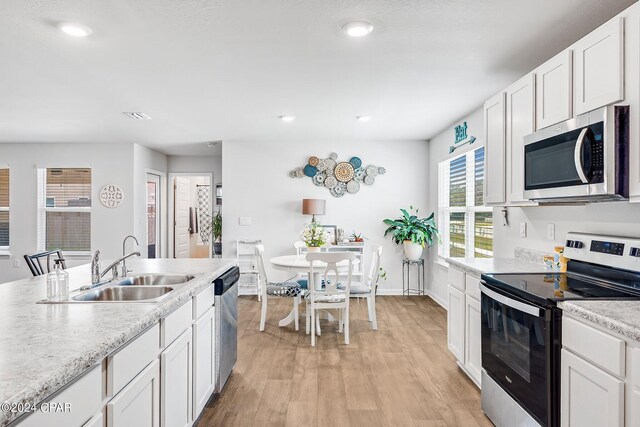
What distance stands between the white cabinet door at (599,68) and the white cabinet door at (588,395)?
118 cm

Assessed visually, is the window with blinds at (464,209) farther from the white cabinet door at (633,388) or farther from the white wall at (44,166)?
the white wall at (44,166)

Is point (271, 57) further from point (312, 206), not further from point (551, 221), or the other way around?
point (312, 206)

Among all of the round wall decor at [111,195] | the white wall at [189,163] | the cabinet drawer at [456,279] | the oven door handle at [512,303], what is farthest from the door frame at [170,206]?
the oven door handle at [512,303]

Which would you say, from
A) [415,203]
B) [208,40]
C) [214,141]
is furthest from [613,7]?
[214,141]

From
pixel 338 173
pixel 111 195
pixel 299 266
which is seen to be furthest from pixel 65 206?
pixel 299 266

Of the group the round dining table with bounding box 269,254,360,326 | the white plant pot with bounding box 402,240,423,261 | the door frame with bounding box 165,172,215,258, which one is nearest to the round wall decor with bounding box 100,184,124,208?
the door frame with bounding box 165,172,215,258

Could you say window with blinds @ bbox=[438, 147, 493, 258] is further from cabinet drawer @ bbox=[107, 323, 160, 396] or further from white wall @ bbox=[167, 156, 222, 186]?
white wall @ bbox=[167, 156, 222, 186]

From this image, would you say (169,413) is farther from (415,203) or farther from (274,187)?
(415,203)

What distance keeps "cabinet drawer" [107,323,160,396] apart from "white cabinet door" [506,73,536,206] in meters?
2.30

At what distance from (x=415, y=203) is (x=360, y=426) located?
4186 millimetres

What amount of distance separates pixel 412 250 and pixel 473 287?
2956 mm

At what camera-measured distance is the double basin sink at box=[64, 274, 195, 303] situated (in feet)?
6.91

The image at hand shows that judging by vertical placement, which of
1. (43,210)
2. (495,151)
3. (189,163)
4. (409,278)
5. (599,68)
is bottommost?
(409,278)

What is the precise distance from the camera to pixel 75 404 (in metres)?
1.12
